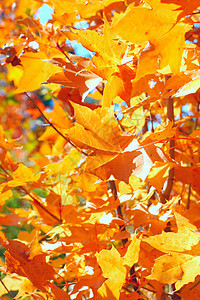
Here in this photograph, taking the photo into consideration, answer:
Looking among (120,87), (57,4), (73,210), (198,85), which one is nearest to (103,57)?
(120,87)

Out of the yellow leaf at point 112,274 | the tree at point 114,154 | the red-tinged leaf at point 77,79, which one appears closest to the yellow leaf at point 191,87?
the tree at point 114,154

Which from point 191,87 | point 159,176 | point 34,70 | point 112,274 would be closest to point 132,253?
point 112,274

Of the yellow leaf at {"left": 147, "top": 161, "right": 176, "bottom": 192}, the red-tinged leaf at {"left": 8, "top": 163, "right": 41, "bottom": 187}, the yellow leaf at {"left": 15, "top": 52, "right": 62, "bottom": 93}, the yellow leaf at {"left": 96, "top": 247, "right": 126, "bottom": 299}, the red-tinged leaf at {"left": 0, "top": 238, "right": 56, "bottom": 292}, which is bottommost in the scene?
the red-tinged leaf at {"left": 0, "top": 238, "right": 56, "bottom": 292}

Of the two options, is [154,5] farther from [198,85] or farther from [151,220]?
[151,220]

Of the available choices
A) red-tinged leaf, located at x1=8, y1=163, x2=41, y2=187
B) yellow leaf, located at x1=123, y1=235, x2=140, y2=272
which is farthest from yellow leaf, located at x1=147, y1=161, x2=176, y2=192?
red-tinged leaf, located at x1=8, y1=163, x2=41, y2=187

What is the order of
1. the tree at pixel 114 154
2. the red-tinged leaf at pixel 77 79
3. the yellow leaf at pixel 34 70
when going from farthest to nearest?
the yellow leaf at pixel 34 70, the red-tinged leaf at pixel 77 79, the tree at pixel 114 154

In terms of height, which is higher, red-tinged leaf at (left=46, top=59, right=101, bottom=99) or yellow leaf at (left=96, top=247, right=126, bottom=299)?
red-tinged leaf at (left=46, top=59, right=101, bottom=99)

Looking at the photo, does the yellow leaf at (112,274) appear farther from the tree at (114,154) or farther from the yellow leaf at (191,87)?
the yellow leaf at (191,87)

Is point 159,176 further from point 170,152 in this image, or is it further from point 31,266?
point 31,266

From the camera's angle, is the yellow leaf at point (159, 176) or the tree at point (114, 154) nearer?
the tree at point (114, 154)

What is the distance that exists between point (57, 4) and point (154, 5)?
0.39 metres

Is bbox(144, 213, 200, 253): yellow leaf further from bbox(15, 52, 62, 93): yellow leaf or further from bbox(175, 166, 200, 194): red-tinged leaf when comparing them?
bbox(15, 52, 62, 93): yellow leaf

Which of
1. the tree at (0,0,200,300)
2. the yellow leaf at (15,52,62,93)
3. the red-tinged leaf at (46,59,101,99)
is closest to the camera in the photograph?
the tree at (0,0,200,300)

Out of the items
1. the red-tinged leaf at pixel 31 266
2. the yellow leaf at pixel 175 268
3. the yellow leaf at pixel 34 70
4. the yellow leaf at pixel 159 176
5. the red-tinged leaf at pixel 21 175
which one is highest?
the yellow leaf at pixel 34 70
